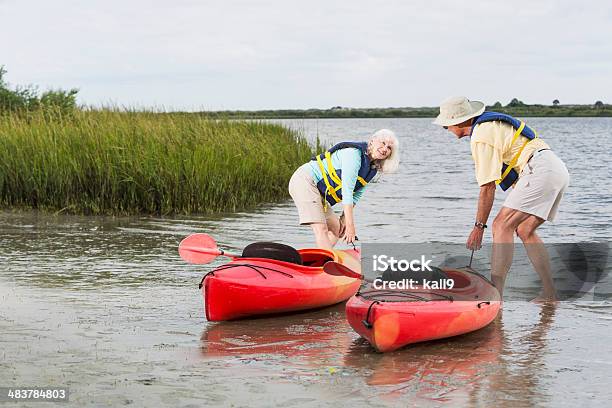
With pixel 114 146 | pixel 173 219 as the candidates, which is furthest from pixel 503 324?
pixel 114 146

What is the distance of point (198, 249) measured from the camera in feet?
24.3

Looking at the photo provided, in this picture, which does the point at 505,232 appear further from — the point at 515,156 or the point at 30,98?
the point at 30,98

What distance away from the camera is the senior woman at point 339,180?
7.54 metres

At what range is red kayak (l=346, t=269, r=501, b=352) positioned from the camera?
599 centimetres

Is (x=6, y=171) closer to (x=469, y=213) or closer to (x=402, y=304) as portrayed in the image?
(x=469, y=213)

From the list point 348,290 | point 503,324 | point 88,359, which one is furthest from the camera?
point 348,290

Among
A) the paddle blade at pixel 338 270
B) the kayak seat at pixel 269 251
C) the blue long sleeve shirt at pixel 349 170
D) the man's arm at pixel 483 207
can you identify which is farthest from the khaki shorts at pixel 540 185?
the kayak seat at pixel 269 251

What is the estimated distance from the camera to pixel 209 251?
Result: 7.38 meters

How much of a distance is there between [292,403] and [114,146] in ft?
30.4

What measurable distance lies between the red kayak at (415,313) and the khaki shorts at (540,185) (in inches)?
35.4

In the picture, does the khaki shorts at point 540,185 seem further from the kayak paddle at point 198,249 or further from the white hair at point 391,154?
the kayak paddle at point 198,249

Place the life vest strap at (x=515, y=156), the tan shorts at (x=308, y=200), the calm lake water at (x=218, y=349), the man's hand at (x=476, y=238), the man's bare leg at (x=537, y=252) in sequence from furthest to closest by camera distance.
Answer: the tan shorts at (x=308, y=200)
the man's bare leg at (x=537, y=252)
the life vest strap at (x=515, y=156)
the man's hand at (x=476, y=238)
the calm lake water at (x=218, y=349)

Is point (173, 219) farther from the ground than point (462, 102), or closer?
closer

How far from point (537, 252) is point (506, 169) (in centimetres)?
77
